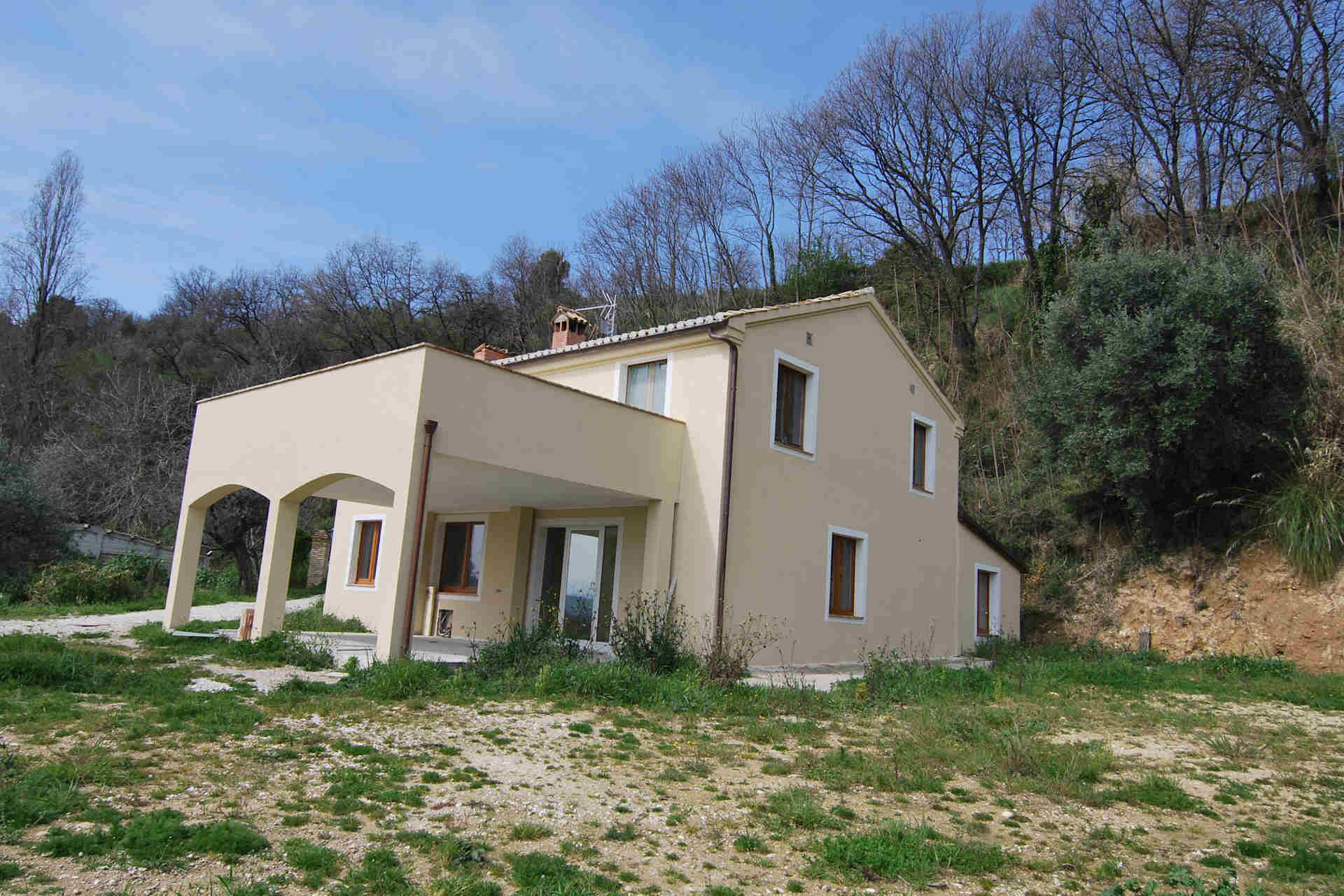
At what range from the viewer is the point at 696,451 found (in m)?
13.1

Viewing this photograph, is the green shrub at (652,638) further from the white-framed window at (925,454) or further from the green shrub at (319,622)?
the white-framed window at (925,454)

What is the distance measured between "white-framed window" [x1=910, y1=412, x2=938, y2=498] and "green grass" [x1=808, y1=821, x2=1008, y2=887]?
1287cm

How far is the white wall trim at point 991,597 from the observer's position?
1875 centimetres

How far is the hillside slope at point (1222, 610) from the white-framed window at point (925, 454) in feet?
14.5

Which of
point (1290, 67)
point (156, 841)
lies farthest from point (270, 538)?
point (1290, 67)

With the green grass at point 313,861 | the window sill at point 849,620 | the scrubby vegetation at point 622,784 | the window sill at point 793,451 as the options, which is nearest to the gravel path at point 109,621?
the scrubby vegetation at point 622,784

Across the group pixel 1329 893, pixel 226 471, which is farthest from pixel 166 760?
pixel 226 471

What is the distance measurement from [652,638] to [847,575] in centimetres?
524

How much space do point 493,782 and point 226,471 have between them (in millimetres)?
9478

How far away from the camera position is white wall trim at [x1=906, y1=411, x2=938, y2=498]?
57.2 ft

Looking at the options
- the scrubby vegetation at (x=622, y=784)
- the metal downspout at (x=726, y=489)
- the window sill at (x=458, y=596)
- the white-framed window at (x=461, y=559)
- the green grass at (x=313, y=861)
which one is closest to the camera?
the green grass at (x=313, y=861)

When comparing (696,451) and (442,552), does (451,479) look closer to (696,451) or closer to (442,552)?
(696,451)

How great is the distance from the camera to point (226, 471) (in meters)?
13.5

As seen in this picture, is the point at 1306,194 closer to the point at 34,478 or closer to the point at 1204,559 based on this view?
the point at 1204,559
